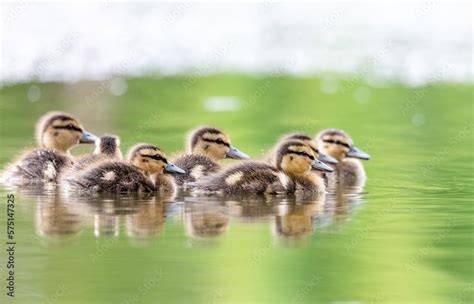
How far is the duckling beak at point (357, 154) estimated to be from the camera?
364 inches

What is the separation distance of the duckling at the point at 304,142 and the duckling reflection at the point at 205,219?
2.77 ft

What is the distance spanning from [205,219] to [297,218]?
0.49 m

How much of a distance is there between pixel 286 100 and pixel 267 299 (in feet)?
27.5

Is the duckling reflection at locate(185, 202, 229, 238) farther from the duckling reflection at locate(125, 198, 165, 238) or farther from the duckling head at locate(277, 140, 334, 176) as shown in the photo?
the duckling head at locate(277, 140, 334, 176)

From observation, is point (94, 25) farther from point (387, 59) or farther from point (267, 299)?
point (267, 299)

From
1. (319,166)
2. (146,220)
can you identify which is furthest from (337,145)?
(146,220)

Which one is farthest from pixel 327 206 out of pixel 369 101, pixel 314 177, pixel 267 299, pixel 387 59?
pixel 387 59

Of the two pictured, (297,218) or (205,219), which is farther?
(297,218)

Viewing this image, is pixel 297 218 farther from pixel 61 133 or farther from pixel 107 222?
pixel 61 133

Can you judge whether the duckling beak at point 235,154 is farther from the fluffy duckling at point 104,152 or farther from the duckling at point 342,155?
the fluffy duckling at point 104,152

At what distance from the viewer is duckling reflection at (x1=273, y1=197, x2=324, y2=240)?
21.3 feet

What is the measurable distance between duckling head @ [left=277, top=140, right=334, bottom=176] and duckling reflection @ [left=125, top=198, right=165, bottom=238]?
0.89 meters

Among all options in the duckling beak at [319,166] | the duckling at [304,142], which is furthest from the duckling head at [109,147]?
the duckling beak at [319,166]

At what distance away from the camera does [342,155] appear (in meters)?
9.36
